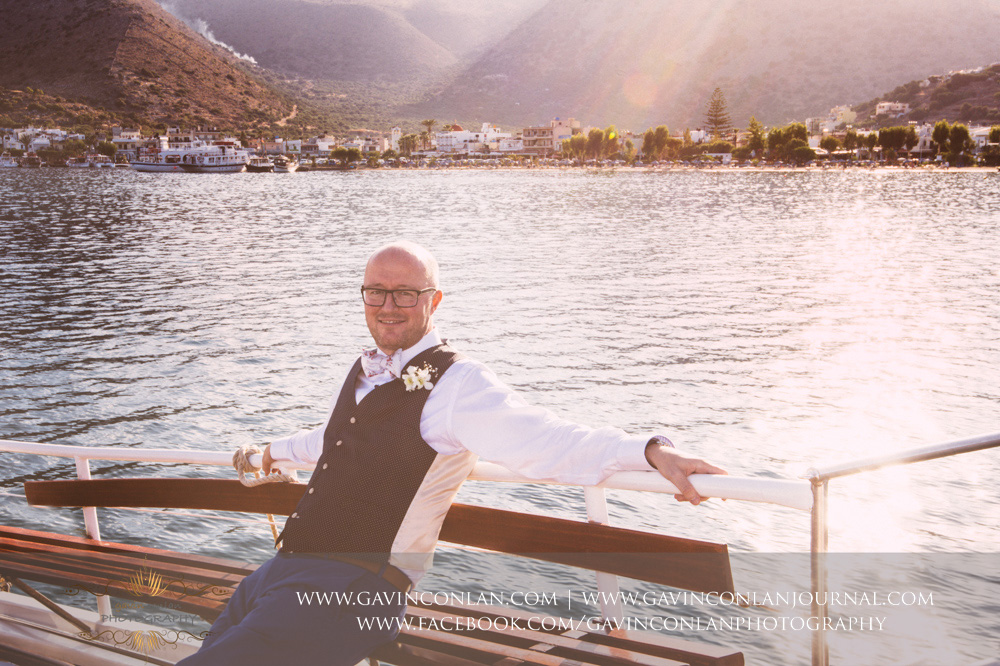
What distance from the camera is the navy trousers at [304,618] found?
267 cm

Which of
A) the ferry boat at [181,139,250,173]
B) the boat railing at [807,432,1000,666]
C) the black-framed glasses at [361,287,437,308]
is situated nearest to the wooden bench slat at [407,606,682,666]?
the boat railing at [807,432,1000,666]

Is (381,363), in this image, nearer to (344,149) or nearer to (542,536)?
(542,536)

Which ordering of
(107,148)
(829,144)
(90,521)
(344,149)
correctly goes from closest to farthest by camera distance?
(90,521), (829,144), (107,148), (344,149)

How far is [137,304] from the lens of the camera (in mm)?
24328

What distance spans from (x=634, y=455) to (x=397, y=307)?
1.11 meters

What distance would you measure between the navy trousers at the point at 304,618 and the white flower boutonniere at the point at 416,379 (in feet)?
2.20

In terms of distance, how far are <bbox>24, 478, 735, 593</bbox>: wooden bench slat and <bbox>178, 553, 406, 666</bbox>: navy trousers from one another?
0.37 metres

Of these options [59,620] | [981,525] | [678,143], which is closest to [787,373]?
[981,525]

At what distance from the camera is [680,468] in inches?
94.9

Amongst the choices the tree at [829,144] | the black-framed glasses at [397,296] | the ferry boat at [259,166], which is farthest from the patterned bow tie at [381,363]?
the tree at [829,144]

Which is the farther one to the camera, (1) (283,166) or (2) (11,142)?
(2) (11,142)

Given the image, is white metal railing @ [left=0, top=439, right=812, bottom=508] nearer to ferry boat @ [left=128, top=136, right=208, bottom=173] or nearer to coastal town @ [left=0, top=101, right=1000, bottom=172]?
coastal town @ [left=0, top=101, right=1000, bottom=172]

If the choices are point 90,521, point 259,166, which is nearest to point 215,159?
point 259,166

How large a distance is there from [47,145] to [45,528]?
654ft
